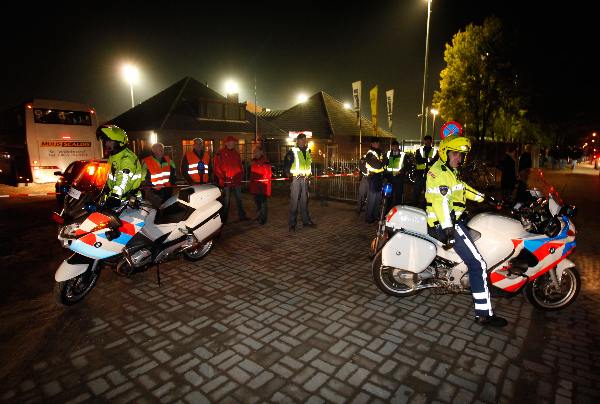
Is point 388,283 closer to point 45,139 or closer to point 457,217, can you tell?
point 457,217

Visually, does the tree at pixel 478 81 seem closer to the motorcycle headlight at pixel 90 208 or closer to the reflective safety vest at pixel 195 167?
the reflective safety vest at pixel 195 167

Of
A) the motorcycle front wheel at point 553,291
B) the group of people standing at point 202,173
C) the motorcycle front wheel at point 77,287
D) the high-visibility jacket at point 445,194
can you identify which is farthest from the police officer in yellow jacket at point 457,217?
the group of people standing at point 202,173

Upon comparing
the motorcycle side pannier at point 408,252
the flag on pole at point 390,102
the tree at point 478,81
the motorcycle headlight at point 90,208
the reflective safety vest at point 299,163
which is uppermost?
the tree at point 478,81

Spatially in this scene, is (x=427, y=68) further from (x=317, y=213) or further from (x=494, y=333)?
(x=494, y=333)

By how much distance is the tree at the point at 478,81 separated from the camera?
1073 inches

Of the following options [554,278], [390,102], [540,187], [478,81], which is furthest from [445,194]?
[478,81]

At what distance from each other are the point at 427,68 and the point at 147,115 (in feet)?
69.3

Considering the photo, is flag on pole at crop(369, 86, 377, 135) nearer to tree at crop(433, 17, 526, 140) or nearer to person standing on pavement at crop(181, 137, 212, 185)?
person standing on pavement at crop(181, 137, 212, 185)

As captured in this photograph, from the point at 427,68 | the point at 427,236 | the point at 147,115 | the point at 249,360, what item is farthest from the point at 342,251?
the point at 147,115

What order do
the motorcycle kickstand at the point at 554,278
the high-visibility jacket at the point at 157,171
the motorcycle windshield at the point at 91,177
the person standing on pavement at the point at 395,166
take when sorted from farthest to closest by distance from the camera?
the person standing on pavement at the point at 395,166
the motorcycle windshield at the point at 91,177
the high-visibility jacket at the point at 157,171
the motorcycle kickstand at the point at 554,278

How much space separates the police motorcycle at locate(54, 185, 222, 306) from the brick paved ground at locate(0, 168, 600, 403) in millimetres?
381

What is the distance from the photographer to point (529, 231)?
13.8 ft

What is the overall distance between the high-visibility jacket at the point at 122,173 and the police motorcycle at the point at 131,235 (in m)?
0.20

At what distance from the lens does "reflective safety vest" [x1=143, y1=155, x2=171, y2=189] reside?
Result: 782 cm
